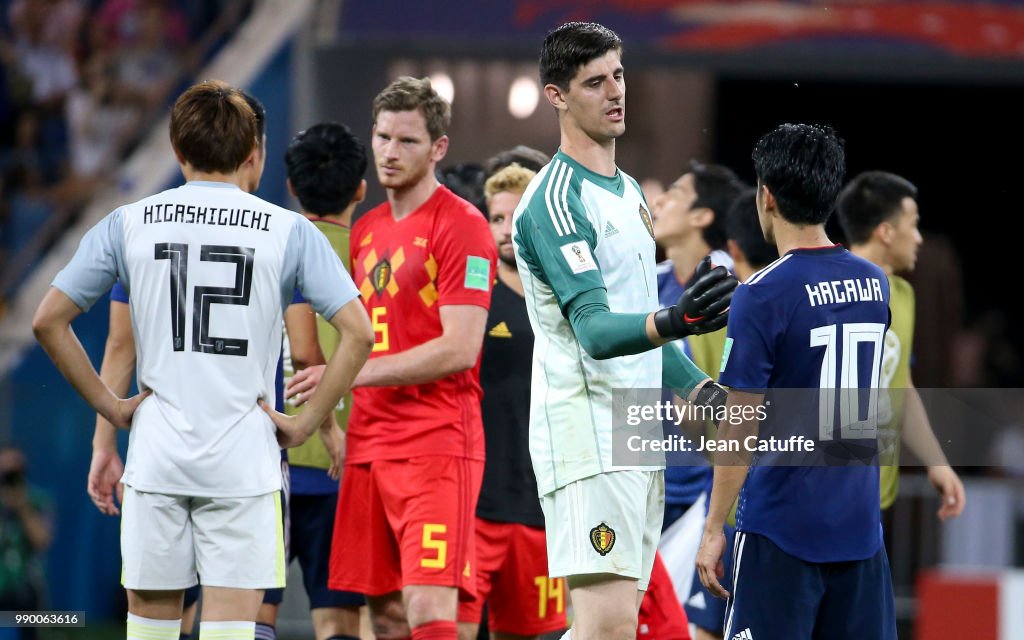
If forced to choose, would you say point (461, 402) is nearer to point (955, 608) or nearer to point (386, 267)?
point (386, 267)

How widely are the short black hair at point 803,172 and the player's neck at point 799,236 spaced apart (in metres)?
0.02

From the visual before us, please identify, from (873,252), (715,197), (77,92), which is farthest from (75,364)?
(77,92)

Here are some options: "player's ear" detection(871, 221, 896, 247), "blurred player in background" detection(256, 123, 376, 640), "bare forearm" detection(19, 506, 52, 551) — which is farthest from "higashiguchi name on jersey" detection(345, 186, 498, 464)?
"bare forearm" detection(19, 506, 52, 551)

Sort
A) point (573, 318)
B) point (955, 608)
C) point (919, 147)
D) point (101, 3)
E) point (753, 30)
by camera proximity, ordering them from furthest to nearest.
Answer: point (919, 147), point (101, 3), point (753, 30), point (955, 608), point (573, 318)

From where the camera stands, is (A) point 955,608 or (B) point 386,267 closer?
(B) point 386,267

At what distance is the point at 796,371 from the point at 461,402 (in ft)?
5.29

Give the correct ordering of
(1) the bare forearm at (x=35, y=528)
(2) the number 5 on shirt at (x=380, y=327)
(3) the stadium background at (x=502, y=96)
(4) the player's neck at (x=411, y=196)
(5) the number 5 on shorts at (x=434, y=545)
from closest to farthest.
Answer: (5) the number 5 on shorts at (x=434, y=545), (2) the number 5 on shirt at (x=380, y=327), (4) the player's neck at (x=411, y=196), (1) the bare forearm at (x=35, y=528), (3) the stadium background at (x=502, y=96)

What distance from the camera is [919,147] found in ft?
51.9

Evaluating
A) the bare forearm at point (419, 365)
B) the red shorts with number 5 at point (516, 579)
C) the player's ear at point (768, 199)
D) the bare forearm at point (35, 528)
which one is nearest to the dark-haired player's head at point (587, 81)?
the player's ear at point (768, 199)

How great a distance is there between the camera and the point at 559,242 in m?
4.40

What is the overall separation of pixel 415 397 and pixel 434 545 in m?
0.57

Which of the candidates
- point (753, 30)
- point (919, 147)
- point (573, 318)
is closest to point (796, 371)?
point (573, 318)

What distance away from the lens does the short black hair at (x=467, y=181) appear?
6.93 meters

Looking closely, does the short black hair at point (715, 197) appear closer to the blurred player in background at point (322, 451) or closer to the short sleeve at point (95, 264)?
the blurred player in background at point (322, 451)
